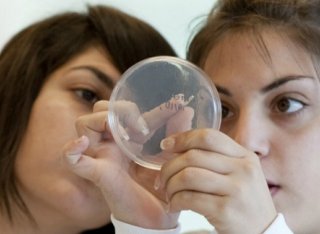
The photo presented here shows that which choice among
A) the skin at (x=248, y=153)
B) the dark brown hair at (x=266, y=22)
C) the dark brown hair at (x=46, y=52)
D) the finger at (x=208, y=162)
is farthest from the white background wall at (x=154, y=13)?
the finger at (x=208, y=162)

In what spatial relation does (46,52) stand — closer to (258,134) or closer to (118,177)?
(118,177)

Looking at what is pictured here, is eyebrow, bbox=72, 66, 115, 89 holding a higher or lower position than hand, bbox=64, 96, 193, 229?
higher

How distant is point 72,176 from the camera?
2.85 feet

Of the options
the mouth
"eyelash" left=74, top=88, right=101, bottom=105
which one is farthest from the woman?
"eyelash" left=74, top=88, right=101, bottom=105

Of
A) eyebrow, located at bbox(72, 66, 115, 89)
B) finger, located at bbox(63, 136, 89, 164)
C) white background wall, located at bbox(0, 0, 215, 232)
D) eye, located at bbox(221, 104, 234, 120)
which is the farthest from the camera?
white background wall, located at bbox(0, 0, 215, 232)

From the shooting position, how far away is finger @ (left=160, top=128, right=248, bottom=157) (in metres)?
0.59

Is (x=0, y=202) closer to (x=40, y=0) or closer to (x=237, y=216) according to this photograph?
(x=237, y=216)

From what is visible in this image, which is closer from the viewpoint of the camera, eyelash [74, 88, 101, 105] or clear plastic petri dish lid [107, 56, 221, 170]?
clear plastic petri dish lid [107, 56, 221, 170]

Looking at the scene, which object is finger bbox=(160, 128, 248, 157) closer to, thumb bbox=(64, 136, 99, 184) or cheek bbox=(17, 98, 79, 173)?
thumb bbox=(64, 136, 99, 184)

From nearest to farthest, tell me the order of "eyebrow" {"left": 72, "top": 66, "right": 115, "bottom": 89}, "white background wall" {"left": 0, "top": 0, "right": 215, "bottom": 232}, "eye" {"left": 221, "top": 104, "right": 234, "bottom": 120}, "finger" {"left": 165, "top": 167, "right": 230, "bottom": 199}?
1. "finger" {"left": 165, "top": 167, "right": 230, "bottom": 199}
2. "eye" {"left": 221, "top": 104, "right": 234, "bottom": 120}
3. "eyebrow" {"left": 72, "top": 66, "right": 115, "bottom": 89}
4. "white background wall" {"left": 0, "top": 0, "right": 215, "bottom": 232}

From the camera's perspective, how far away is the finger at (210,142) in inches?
23.4

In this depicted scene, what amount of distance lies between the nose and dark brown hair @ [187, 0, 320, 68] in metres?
0.11

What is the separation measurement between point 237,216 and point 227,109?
246mm

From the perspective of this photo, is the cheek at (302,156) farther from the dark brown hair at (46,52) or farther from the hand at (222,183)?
the dark brown hair at (46,52)
